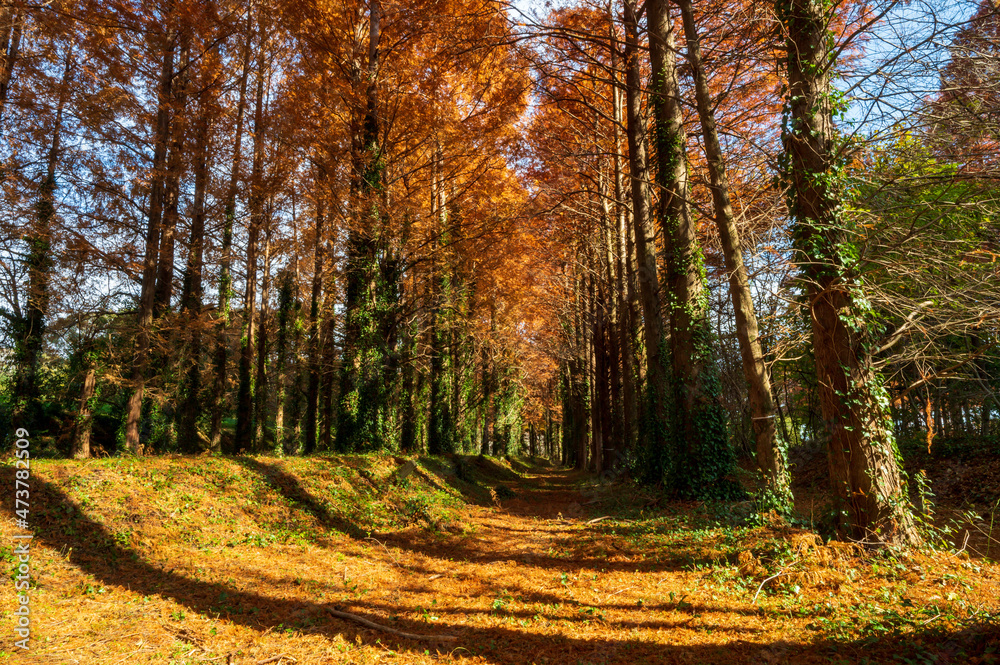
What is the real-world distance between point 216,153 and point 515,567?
532 inches

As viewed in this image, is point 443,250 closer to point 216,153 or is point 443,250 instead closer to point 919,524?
point 216,153

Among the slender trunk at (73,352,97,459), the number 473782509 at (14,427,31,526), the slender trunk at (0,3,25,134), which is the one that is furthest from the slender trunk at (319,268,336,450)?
the slender trunk at (0,3,25,134)

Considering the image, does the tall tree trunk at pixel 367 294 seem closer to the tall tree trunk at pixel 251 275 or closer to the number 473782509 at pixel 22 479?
the tall tree trunk at pixel 251 275

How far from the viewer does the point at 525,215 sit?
43.6 ft

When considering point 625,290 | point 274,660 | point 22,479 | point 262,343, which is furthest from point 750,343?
point 262,343

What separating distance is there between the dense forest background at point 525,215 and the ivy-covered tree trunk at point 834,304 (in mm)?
29

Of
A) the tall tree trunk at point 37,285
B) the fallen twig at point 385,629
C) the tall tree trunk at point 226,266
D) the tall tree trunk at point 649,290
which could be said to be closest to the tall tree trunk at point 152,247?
the tall tree trunk at point 37,285

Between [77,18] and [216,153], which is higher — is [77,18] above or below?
above

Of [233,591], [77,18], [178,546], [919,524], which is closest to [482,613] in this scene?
[233,591]

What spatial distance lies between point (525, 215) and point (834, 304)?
9.05 m

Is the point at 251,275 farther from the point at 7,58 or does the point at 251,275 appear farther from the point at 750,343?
the point at 750,343

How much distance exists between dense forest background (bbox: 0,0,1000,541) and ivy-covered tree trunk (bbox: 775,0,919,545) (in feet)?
0.10

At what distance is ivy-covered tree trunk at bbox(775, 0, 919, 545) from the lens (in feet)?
16.6

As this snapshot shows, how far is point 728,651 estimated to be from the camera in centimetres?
372
